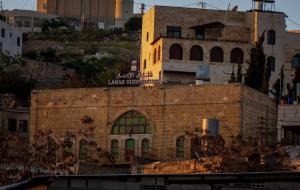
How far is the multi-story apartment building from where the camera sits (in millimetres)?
92519

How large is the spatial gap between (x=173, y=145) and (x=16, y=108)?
1368cm

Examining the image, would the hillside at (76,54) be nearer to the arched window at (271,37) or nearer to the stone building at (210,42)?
the stone building at (210,42)

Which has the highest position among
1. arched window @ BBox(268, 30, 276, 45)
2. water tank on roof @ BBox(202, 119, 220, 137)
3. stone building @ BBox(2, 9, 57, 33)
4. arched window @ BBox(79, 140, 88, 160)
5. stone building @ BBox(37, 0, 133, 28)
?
stone building @ BBox(37, 0, 133, 28)

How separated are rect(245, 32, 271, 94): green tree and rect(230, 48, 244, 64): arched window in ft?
14.8

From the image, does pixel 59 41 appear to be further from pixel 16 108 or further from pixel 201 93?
pixel 201 93

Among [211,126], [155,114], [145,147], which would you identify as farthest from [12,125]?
[211,126]

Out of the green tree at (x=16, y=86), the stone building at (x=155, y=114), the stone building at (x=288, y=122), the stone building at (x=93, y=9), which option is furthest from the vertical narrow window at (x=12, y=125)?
the stone building at (x=93, y=9)

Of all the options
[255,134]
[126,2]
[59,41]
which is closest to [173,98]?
[255,134]

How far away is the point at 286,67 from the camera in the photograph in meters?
63.3

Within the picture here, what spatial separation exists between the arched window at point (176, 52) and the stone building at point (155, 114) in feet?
27.1

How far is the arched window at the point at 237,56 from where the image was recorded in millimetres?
61250

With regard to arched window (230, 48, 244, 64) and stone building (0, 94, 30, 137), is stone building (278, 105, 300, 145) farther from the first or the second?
stone building (0, 94, 30, 137)

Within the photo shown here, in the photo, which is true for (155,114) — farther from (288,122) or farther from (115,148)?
(288,122)

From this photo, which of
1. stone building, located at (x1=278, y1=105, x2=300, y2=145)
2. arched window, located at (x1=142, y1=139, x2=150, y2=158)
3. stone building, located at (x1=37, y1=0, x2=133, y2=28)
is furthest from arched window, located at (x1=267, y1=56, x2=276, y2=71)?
stone building, located at (x1=37, y1=0, x2=133, y2=28)
